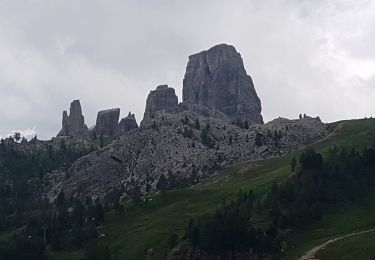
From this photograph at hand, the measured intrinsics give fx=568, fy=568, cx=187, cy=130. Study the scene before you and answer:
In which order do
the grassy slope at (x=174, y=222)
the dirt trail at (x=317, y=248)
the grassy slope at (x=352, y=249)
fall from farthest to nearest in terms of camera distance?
the grassy slope at (x=174, y=222) < the dirt trail at (x=317, y=248) < the grassy slope at (x=352, y=249)

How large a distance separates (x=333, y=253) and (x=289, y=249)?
18957 millimetres

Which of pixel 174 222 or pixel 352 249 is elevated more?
pixel 174 222

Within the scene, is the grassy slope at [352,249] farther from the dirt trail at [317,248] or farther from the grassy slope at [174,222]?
the grassy slope at [174,222]

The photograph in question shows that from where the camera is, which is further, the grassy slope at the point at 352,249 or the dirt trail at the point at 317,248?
the dirt trail at the point at 317,248

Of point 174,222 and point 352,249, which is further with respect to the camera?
point 174,222

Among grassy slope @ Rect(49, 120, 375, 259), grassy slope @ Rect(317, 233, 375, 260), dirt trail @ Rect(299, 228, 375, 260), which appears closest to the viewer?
grassy slope @ Rect(317, 233, 375, 260)

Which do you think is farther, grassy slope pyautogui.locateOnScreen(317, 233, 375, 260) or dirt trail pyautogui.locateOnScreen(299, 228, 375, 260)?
dirt trail pyautogui.locateOnScreen(299, 228, 375, 260)

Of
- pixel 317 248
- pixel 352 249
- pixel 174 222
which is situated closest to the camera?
pixel 352 249

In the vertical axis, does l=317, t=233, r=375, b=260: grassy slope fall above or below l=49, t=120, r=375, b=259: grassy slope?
below

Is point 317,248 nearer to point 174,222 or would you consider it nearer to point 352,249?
point 352,249

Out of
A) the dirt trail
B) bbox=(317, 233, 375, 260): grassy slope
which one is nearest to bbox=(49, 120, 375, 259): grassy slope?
the dirt trail

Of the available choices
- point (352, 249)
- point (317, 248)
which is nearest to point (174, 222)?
point (317, 248)

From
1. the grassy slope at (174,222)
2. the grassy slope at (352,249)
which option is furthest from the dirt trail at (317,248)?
the grassy slope at (174,222)

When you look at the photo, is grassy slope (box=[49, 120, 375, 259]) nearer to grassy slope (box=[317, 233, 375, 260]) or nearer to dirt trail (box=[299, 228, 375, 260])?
dirt trail (box=[299, 228, 375, 260])
